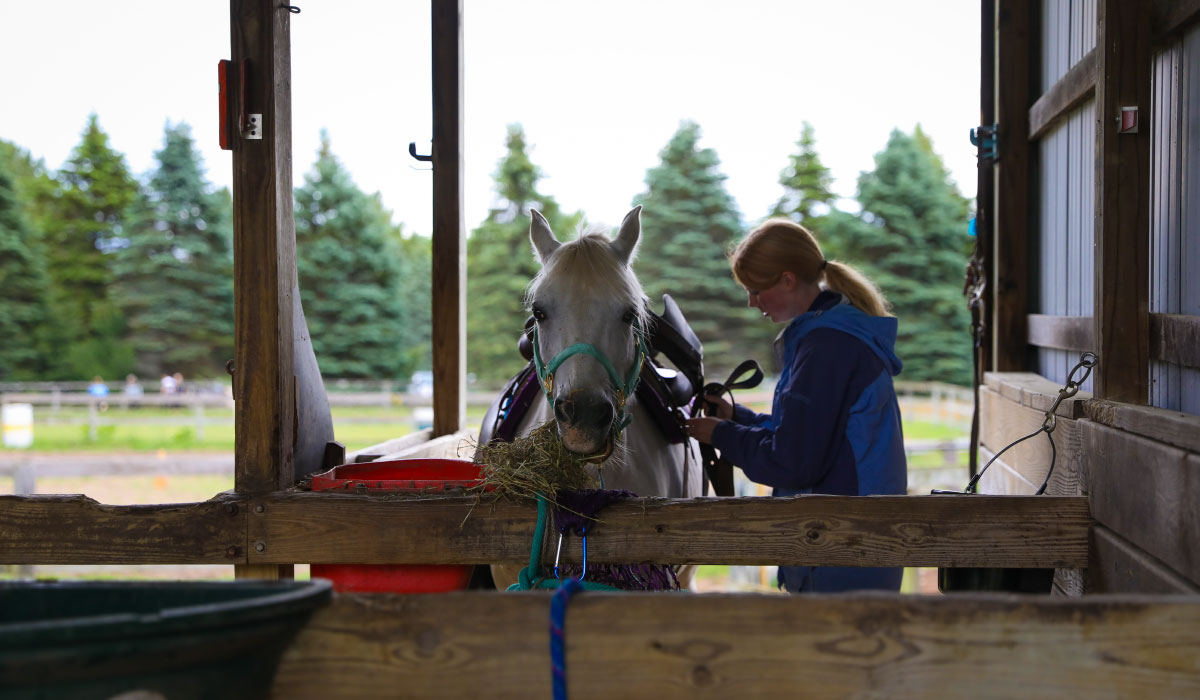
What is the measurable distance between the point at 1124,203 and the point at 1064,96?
1.73 m

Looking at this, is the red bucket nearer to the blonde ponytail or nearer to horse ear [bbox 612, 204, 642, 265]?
horse ear [bbox 612, 204, 642, 265]

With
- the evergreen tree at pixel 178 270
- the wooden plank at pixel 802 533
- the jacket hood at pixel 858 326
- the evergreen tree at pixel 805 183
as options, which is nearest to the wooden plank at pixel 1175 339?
the wooden plank at pixel 802 533

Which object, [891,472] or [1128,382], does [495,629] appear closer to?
[1128,382]

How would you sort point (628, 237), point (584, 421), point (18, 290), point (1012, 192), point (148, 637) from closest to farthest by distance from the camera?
point (148, 637), point (584, 421), point (628, 237), point (1012, 192), point (18, 290)

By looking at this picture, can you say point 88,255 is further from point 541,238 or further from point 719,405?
point 719,405

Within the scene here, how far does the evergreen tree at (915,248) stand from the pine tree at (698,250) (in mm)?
3610

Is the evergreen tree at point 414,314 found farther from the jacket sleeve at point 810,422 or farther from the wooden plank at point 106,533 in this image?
the wooden plank at point 106,533

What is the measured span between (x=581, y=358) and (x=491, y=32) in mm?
34104

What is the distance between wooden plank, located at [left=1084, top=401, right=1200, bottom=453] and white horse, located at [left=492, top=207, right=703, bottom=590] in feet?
3.93

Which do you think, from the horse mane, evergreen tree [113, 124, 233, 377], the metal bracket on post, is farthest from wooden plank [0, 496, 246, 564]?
evergreen tree [113, 124, 233, 377]

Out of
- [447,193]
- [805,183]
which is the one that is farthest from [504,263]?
[447,193]

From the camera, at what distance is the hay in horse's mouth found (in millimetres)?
2094

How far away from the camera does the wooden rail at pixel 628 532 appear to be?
2.03 metres

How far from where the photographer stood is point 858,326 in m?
2.80
